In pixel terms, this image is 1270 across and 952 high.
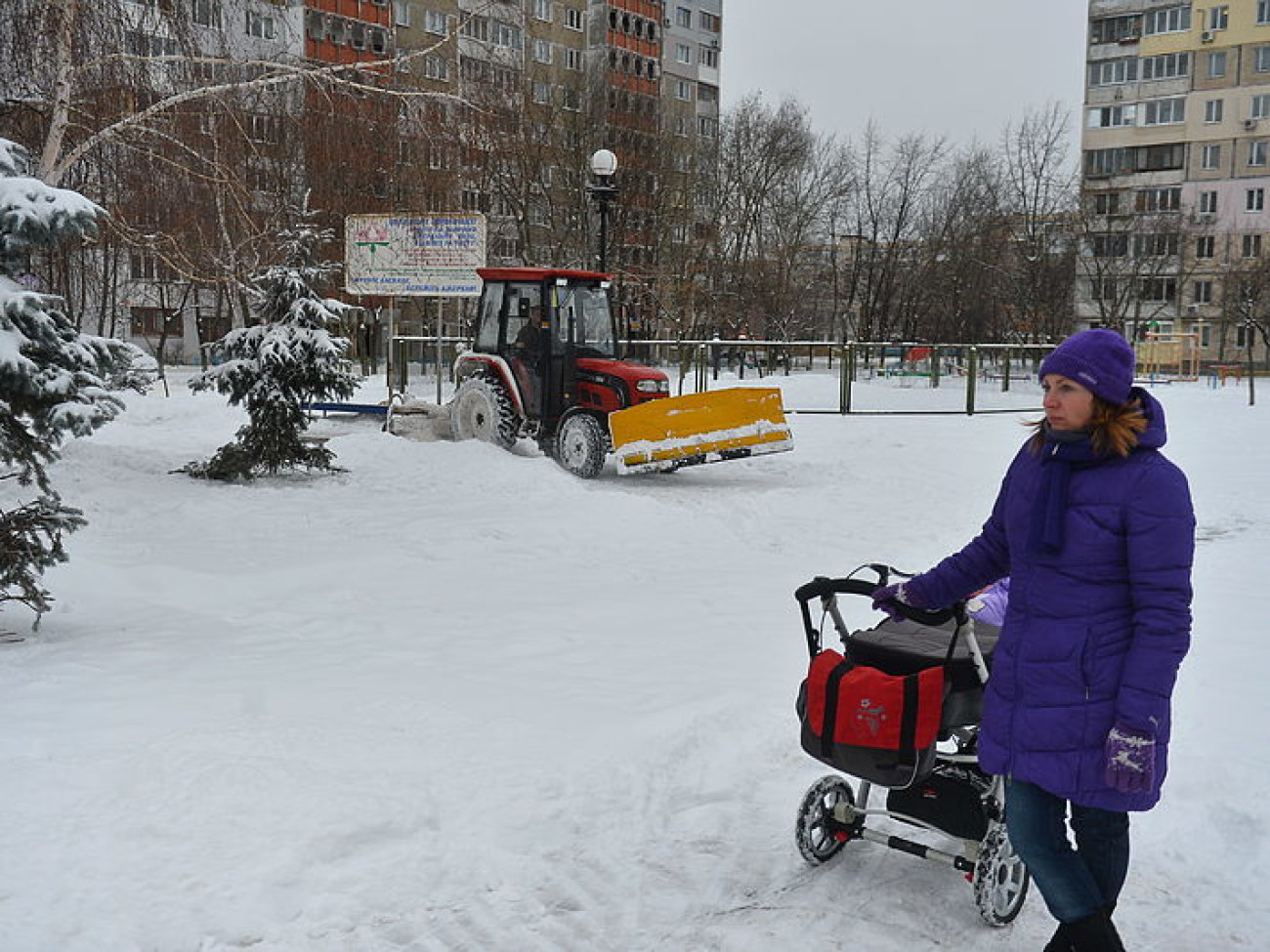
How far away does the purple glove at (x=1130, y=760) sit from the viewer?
9.74 feet

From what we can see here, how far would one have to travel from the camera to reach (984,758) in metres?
3.33

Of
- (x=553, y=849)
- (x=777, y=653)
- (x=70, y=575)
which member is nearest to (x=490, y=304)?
(x=70, y=575)

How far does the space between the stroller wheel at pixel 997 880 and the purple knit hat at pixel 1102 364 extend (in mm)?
1512

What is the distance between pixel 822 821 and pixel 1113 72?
74.4 metres

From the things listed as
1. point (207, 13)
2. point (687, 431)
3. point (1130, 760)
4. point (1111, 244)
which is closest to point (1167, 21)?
point (1111, 244)

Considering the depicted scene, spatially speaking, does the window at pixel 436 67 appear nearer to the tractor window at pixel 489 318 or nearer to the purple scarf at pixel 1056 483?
the tractor window at pixel 489 318

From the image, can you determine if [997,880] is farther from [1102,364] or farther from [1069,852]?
[1102,364]

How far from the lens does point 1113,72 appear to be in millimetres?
69812

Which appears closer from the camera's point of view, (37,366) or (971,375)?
(37,366)

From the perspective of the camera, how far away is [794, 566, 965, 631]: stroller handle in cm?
369

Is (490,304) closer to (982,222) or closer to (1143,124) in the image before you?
(982,222)

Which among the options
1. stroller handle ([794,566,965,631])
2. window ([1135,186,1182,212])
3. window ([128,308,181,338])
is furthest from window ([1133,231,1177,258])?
stroller handle ([794,566,965,631])

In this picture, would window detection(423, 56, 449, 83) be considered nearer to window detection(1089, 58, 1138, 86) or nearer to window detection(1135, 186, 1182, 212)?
window detection(1135, 186, 1182, 212)

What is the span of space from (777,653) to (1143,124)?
70.1 meters
